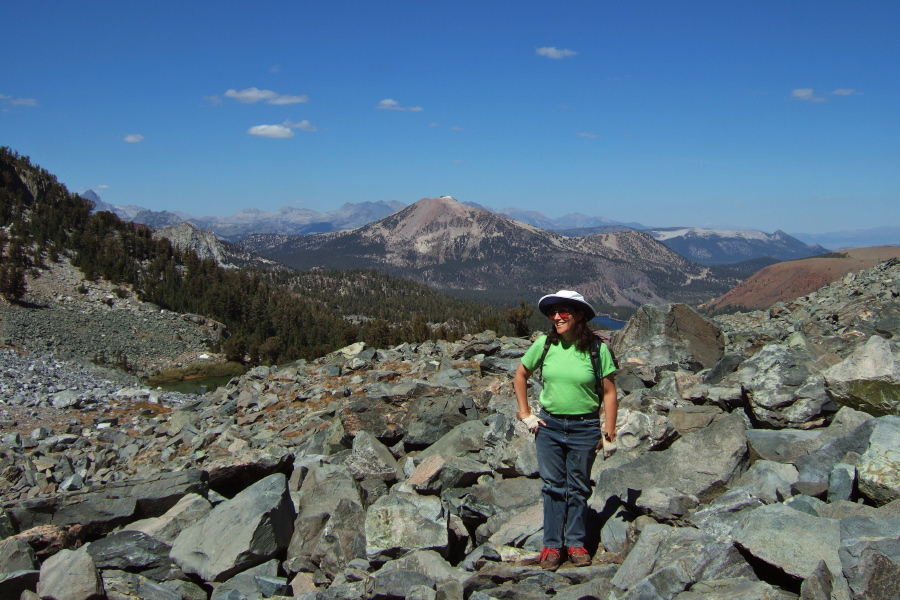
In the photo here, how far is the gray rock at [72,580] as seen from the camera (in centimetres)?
674

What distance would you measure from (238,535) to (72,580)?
1.91m

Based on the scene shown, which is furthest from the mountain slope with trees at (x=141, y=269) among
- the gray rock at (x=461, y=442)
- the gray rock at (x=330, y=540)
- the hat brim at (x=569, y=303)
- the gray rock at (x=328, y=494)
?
the hat brim at (x=569, y=303)

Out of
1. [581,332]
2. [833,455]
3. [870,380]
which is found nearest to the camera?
[581,332]

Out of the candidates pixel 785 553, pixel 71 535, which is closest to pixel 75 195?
pixel 71 535

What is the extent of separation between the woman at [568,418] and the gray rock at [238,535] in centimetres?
384

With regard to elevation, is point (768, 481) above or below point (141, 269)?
above

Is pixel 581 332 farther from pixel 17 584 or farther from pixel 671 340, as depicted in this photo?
pixel 671 340

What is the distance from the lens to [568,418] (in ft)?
21.1

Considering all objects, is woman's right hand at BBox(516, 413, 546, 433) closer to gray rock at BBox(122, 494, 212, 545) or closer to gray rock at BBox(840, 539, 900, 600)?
gray rock at BBox(840, 539, 900, 600)

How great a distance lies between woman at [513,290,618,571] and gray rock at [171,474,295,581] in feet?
12.6

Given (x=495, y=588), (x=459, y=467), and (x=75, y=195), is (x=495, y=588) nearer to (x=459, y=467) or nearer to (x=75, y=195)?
(x=459, y=467)

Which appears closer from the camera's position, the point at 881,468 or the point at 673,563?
the point at 673,563

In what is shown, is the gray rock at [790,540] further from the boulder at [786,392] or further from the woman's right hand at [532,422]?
the boulder at [786,392]

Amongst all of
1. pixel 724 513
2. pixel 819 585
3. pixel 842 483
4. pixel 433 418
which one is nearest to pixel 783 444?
pixel 842 483
